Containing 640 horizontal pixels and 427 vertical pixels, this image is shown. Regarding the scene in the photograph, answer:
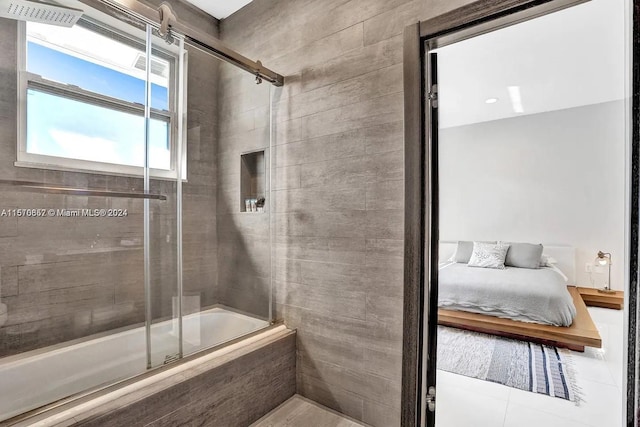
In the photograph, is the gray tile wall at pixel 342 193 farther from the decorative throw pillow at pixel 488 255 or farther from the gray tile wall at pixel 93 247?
the decorative throw pillow at pixel 488 255

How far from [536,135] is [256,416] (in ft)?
9.67

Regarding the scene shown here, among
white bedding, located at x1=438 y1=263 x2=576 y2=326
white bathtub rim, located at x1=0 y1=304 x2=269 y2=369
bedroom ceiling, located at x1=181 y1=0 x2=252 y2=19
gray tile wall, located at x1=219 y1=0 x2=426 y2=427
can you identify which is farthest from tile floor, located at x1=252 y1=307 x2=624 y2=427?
bedroom ceiling, located at x1=181 y1=0 x2=252 y2=19

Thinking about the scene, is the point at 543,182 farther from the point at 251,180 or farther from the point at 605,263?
the point at 251,180

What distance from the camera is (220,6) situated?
8.16 feet

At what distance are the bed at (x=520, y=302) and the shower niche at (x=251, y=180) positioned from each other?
4.63 feet

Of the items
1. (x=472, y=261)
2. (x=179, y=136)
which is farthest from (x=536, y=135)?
(x=179, y=136)

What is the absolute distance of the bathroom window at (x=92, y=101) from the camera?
162cm

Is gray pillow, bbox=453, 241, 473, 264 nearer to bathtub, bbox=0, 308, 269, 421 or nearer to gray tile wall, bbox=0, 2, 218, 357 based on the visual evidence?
bathtub, bbox=0, 308, 269, 421

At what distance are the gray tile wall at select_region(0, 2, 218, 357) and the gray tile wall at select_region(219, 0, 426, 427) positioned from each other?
474 mm

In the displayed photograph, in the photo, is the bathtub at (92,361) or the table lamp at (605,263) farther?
the table lamp at (605,263)

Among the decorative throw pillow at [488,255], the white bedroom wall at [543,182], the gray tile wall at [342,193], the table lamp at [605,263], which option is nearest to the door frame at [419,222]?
the gray tile wall at [342,193]

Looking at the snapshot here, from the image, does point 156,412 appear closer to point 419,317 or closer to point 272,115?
point 419,317

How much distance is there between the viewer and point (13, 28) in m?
1.53

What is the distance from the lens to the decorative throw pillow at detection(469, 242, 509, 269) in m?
2.73
